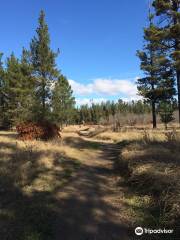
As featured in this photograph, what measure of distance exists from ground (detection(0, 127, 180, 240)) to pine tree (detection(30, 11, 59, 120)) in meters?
22.3

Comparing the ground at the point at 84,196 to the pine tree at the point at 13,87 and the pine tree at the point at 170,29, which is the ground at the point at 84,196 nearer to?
the pine tree at the point at 170,29

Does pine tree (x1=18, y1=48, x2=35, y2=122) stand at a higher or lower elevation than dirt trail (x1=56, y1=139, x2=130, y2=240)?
higher

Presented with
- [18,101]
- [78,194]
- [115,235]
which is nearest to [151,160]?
[78,194]

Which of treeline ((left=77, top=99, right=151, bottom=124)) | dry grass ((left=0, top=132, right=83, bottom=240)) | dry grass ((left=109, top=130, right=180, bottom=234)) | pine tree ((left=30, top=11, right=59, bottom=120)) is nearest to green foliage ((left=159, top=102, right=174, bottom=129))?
pine tree ((left=30, top=11, right=59, bottom=120))

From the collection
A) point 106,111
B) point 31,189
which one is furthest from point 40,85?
point 106,111

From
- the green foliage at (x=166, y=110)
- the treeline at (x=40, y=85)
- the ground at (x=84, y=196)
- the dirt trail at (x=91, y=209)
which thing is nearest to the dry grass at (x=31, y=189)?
the ground at (x=84, y=196)

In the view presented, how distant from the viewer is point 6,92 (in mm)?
41312

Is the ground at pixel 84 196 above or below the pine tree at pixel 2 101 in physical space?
below

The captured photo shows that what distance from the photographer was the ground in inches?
224

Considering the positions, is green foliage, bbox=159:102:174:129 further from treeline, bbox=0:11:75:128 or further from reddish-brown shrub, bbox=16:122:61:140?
reddish-brown shrub, bbox=16:122:61:140

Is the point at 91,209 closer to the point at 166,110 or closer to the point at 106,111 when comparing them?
the point at 166,110

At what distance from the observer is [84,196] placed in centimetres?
778

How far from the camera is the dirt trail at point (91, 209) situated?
5.49m

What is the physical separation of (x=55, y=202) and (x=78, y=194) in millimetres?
863
